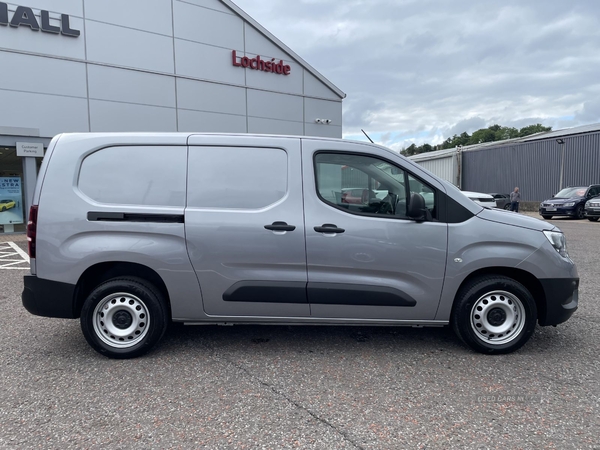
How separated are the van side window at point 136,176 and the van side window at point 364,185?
4.12 feet

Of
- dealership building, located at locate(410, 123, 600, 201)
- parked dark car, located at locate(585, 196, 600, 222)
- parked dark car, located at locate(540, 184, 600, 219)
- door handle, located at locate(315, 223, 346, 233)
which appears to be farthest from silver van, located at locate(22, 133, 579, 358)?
dealership building, located at locate(410, 123, 600, 201)

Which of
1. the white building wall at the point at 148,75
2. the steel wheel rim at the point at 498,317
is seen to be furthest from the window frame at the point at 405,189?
the white building wall at the point at 148,75

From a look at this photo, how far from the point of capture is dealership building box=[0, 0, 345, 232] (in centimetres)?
1370

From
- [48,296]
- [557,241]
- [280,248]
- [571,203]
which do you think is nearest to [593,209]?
[571,203]

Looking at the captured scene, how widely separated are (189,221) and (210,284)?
579 millimetres

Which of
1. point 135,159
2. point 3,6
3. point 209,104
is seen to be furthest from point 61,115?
point 135,159

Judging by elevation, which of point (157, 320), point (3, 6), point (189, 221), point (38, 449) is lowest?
point (38, 449)

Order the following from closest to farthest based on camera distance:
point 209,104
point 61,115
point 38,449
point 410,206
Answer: point 38,449
point 410,206
point 61,115
point 209,104

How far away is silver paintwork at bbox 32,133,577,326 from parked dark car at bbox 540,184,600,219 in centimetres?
1869

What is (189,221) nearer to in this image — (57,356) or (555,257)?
(57,356)

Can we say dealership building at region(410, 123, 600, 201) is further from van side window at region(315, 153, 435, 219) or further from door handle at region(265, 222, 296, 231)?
door handle at region(265, 222, 296, 231)

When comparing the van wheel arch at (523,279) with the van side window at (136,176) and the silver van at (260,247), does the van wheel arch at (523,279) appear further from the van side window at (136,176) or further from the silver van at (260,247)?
the van side window at (136,176)

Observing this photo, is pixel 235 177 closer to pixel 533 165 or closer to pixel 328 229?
pixel 328 229

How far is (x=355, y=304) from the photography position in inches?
143
